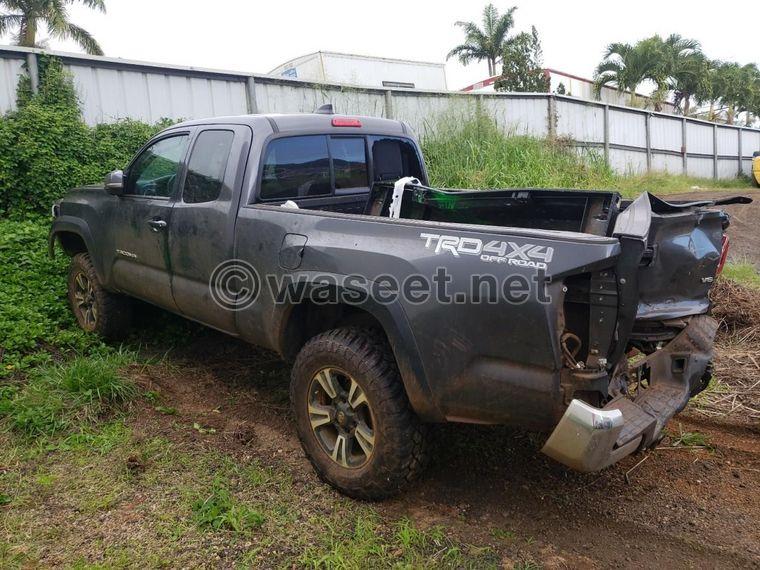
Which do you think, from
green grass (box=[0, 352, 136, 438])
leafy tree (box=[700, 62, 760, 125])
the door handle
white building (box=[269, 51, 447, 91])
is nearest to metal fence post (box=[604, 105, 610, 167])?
white building (box=[269, 51, 447, 91])

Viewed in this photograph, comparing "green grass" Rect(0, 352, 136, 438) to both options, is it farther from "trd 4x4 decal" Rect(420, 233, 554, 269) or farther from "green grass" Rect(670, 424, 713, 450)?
"green grass" Rect(670, 424, 713, 450)

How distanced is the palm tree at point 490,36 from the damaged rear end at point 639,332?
38173mm

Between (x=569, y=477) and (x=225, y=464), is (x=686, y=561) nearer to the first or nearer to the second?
(x=569, y=477)

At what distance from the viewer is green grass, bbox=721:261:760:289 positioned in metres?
6.76

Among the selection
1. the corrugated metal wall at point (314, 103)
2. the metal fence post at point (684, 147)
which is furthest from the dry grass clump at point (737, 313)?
the metal fence post at point (684, 147)

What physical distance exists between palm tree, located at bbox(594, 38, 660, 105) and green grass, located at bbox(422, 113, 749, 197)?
21301mm

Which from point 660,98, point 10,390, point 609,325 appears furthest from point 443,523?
point 660,98

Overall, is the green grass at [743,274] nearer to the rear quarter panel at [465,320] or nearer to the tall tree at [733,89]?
the rear quarter panel at [465,320]

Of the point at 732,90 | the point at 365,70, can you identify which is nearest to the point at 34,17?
the point at 365,70

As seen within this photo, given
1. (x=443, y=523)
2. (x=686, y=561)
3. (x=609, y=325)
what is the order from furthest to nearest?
(x=443, y=523), (x=686, y=561), (x=609, y=325)

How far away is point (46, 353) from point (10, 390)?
26.1 inches

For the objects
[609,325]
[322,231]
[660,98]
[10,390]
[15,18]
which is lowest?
[10,390]

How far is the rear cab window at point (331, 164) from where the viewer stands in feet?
13.0

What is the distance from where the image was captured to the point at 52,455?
3.71 m
